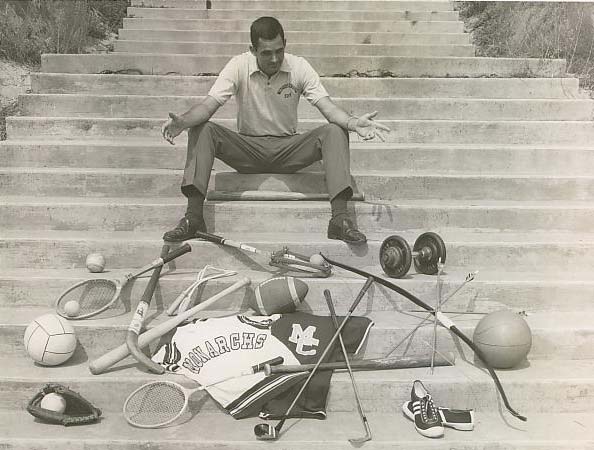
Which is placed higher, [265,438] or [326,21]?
[326,21]

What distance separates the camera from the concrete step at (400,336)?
3732 mm

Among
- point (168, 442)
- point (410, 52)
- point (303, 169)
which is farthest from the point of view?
point (410, 52)

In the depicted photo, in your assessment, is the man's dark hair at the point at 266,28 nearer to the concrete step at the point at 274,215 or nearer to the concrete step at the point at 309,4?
the concrete step at the point at 274,215

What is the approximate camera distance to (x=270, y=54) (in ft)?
15.2

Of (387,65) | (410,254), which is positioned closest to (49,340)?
(410,254)

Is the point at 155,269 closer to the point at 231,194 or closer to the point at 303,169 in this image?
the point at 231,194

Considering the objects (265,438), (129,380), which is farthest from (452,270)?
(129,380)

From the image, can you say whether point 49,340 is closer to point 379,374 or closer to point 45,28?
point 379,374

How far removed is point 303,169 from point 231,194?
715 millimetres

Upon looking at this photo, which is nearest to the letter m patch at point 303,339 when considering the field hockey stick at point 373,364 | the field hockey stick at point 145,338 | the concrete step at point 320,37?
the field hockey stick at point 373,364

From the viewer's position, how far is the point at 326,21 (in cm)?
763

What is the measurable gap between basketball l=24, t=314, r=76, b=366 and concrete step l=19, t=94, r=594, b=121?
109 inches

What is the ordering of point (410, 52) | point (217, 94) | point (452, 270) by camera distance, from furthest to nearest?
point (410, 52)
point (217, 94)
point (452, 270)

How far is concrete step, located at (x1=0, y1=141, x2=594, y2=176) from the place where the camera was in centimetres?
520
